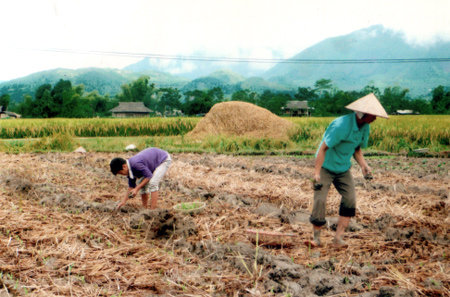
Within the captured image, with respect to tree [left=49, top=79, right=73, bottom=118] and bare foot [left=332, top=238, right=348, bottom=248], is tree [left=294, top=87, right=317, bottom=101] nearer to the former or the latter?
tree [left=49, top=79, right=73, bottom=118]

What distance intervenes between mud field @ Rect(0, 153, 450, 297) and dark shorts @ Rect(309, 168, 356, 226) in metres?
0.35

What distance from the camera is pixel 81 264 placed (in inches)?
121

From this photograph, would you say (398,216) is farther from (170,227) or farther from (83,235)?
(83,235)

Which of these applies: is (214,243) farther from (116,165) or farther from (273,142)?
(273,142)

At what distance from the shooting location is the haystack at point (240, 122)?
16.5 meters

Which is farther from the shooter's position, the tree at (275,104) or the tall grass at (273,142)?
the tree at (275,104)

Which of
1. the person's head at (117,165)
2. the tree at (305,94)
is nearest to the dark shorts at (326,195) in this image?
the person's head at (117,165)

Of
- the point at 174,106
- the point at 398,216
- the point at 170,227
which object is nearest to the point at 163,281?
the point at 170,227

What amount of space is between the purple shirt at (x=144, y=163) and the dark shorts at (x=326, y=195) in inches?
81.4

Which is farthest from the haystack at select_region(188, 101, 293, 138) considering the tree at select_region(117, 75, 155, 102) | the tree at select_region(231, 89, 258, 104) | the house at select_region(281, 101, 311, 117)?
the tree at select_region(117, 75, 155, 102)

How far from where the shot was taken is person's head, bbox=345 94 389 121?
10.5 feet

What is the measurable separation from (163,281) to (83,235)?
4.32ft

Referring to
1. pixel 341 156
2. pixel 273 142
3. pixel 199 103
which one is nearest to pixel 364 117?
pixel 341 156

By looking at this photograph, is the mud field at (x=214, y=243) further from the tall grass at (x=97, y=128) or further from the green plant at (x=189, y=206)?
the tall grass at (x=97, y=128)
